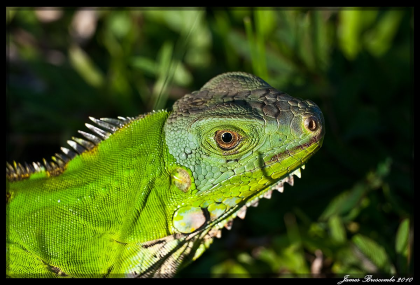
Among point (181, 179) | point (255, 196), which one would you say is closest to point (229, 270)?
point (255, 196)

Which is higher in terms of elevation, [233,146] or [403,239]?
[233,146]

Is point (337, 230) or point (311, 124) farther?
point (337, 230)

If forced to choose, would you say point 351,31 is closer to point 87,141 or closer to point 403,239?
point 403,239

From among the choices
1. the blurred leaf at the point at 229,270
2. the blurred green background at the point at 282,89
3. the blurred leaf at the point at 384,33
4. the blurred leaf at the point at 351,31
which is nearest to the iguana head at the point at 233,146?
the blurred green background at the point at 282,89

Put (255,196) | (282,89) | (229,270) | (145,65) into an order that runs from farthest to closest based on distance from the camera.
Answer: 1. (145,65)
2. (282,89)
3. (229,270)
4. (255,196)

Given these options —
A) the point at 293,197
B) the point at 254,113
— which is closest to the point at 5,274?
the point at 254,113

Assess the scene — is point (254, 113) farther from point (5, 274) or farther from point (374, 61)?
point (374, 61)
